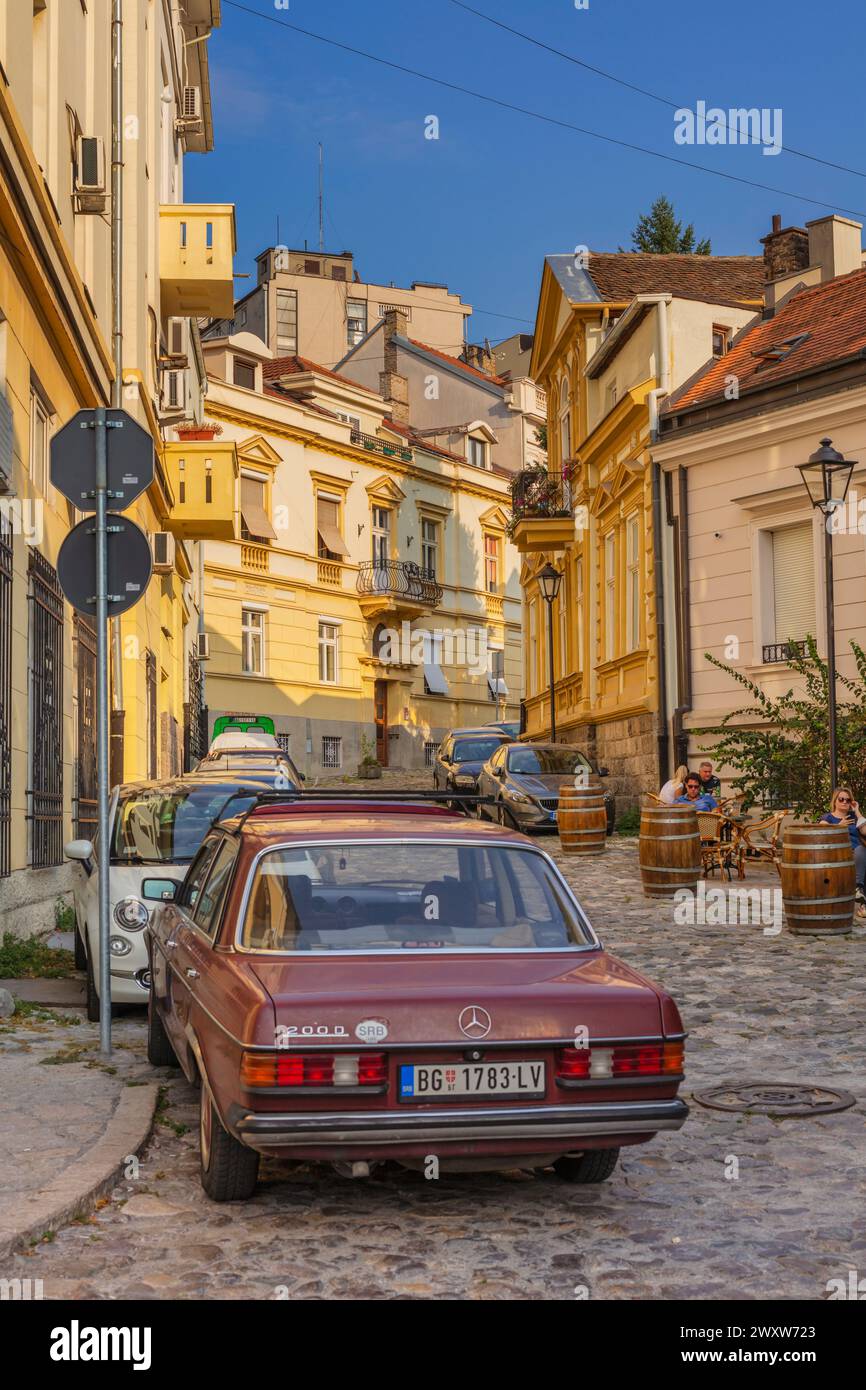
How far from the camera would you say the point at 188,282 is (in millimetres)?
27469

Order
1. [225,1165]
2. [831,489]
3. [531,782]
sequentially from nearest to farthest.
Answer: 1. [225,1165]
2. [831,489]
3. [531,782]

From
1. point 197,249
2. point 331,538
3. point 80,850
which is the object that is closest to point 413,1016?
point 80,850

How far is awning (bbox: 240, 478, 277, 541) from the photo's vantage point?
4306cm

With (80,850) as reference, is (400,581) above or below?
above

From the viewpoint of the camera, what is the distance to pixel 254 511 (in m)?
43.4

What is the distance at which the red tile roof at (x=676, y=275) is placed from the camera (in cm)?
3117

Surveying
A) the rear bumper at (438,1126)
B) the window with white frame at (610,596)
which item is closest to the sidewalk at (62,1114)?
the rear bumper at (438,1126)

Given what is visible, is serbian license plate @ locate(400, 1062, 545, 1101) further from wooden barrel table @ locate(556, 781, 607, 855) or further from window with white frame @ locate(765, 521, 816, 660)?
window with white frame @ locate(765, 521, 816, 660)

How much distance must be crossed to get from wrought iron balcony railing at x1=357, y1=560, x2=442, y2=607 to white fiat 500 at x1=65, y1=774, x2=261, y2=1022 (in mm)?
36500

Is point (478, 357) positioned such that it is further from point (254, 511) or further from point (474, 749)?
point (474, 749)

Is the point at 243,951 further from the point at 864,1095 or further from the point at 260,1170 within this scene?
the point at 864,1095

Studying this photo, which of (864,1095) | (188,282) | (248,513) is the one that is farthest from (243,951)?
(248,513)

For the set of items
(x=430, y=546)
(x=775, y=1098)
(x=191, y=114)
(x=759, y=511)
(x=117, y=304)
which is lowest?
(x=775, y=1098)

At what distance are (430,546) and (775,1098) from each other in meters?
46.1
